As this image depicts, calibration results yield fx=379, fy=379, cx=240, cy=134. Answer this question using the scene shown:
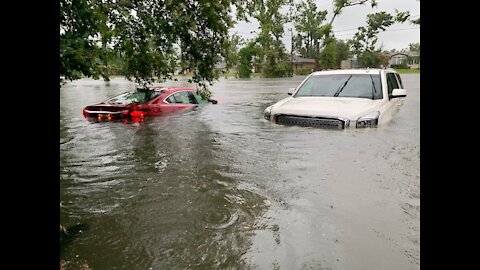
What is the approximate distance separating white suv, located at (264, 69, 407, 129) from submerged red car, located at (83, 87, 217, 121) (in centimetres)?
381

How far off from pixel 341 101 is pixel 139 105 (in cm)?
580

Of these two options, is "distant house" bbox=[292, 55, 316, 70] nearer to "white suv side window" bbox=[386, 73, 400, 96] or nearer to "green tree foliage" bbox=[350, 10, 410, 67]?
"green tree foliage" bbox=[350, 10, 410, 67]

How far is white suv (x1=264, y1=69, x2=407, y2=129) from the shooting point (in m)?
7.56

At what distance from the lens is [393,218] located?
4.15 m

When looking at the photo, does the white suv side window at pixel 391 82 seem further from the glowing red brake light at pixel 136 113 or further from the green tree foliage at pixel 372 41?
the green tree foliage at pixel 372 41

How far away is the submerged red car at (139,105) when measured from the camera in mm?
10875

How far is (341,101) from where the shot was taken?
841 cm

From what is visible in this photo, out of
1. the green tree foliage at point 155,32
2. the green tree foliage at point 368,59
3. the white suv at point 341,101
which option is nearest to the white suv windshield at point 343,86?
the white suv at point 341,101

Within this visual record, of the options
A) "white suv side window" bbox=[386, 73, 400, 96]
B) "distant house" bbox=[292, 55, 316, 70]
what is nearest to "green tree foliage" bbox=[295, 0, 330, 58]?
"distant house" bbox=[292, 55, 316, 70]

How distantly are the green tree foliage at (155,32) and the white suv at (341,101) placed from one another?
2.00m
